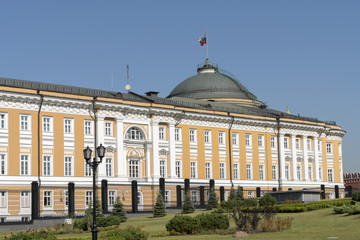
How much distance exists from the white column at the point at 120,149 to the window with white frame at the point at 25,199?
29.9ft

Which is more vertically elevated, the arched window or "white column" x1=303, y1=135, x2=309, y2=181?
the arched window

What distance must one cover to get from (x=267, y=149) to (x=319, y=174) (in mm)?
10085

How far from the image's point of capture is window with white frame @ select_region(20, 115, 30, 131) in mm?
47875

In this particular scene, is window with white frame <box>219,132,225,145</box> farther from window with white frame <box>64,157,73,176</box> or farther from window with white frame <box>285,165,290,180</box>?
window with white frame <box>64,157,73,176</box>

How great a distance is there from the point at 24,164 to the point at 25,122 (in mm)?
3449

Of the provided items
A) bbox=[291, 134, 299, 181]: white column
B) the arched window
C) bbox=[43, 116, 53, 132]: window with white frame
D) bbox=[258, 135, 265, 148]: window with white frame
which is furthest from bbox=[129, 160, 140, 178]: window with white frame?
bbox=[291, 134, 299, 181]: white column

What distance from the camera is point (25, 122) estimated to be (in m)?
48.1

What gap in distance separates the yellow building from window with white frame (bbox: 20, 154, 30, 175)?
0.27ft

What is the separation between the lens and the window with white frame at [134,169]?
55438 millimetres

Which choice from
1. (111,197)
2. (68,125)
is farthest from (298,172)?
(68,125)

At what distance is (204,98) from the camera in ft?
236

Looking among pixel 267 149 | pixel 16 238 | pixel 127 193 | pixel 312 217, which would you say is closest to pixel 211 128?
pixel 267 149

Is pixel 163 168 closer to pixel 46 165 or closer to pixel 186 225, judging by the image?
pixel 46 165

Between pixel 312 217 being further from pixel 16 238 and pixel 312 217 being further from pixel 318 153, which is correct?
pixel 318 153
